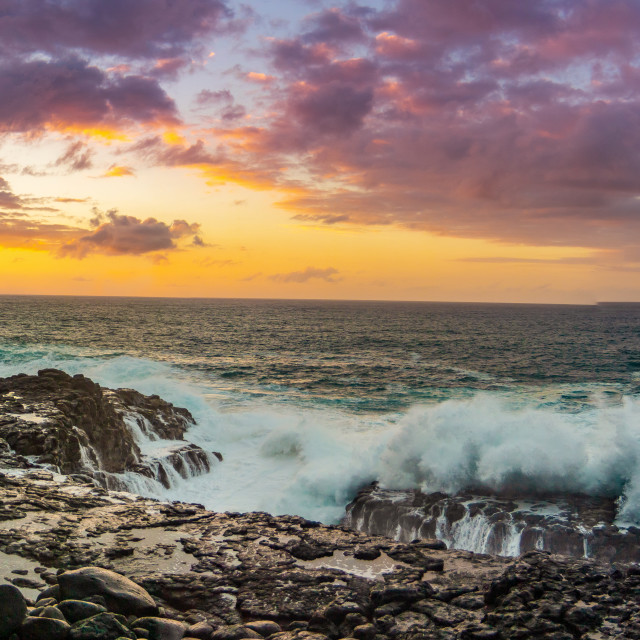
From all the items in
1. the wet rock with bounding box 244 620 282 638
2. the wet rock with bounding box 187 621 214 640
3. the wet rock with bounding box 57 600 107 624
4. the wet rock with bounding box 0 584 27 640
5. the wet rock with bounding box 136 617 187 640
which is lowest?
the wet rock with bounding box 244 620 282 638

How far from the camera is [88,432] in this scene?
1733 cm

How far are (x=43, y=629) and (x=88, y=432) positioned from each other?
12403 mm

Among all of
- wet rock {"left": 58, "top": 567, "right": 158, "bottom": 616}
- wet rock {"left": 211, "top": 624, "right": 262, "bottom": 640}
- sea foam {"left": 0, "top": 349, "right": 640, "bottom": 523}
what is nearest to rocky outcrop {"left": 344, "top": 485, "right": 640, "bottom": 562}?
sea foam {"left": 0, "top": 349, "right": 640, "bottom": 523}

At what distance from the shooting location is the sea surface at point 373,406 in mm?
17047

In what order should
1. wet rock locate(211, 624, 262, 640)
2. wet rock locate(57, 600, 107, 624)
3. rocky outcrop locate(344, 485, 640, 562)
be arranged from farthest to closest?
1. rocky outcrop locate(344, 485, 640, 562)
2. wet rock locate(211, 624, 262, 640)
3. wet rock locate(57, 600, 107, 624)

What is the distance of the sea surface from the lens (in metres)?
17.0

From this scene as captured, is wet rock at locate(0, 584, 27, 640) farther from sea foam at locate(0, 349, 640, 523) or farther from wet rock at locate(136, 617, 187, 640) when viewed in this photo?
sea foam at locate(0, 349, 640, 523)

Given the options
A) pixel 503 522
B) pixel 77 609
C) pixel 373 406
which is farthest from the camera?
pixel 373 406

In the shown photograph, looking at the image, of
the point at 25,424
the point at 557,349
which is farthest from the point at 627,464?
the point at 557,349

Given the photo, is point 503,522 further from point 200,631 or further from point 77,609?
point 77,609

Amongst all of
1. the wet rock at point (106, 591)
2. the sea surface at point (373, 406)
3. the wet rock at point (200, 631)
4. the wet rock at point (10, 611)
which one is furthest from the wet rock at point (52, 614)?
the sea surface at point (373, 406)

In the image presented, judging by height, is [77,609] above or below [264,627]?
above

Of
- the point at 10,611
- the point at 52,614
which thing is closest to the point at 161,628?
the point at 52,614

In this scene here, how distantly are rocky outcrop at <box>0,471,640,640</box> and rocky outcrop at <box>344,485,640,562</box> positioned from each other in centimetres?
443
